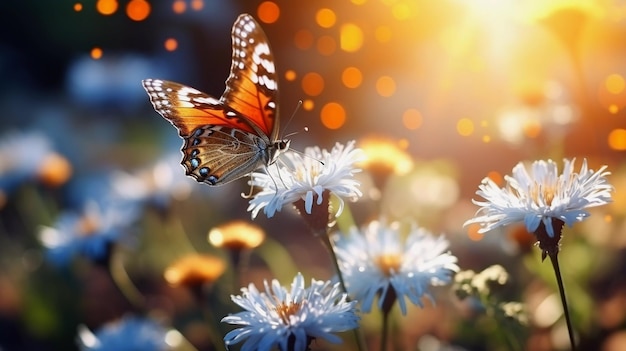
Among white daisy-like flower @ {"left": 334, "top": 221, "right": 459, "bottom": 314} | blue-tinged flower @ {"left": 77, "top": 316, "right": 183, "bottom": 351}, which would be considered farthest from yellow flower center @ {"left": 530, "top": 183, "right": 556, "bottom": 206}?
blue-tinged flower @ {"left": 77, "top": 316, "right": 183, "bottom": 351}

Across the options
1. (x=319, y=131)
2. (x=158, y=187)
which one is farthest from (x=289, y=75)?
(x=158, y=187)

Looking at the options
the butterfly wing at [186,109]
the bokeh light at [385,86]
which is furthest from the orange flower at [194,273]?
the bokeh light at [385,86]

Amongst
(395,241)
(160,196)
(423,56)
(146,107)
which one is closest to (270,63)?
(395,241)

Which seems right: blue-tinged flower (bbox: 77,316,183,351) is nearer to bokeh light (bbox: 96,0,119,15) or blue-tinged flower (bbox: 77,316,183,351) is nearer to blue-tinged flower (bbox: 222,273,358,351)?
blue-tinged flower (bbox: 222,273,358,351)

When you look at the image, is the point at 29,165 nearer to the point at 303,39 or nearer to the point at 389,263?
the point at 303,39

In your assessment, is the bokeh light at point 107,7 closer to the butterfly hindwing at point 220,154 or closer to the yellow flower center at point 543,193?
the butterfly hindwing at point 220,154

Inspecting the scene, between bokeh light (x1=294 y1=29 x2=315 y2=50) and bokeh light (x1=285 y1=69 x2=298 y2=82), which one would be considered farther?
bokeh light (x1=294 y1=29 x2=315 y2=50)

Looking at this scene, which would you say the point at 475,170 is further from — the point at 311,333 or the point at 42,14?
the point at 42,14
